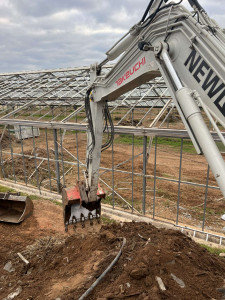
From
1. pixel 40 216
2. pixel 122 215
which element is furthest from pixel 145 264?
pixel 40 216

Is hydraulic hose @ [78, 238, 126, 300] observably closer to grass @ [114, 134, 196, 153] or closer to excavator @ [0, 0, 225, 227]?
excavator @ [0, 0, 225, 227]

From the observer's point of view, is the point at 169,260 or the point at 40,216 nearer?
the point at 169,260

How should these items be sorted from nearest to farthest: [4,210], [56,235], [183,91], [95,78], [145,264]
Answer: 1. [183,91]
2. [145,264]
3. [95,78]
4. [56,235]
5. [4,210]

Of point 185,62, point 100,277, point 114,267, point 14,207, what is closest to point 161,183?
point 14,207

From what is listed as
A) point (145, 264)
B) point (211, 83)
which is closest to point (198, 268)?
point (145, 264)

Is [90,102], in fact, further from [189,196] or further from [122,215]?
[189,196]

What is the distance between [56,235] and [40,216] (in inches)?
68.1

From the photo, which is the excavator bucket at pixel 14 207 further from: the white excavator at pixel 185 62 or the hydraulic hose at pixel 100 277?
the white excavator at pixel 185 62

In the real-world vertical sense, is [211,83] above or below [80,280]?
above

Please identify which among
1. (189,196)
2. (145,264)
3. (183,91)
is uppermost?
(183,91)

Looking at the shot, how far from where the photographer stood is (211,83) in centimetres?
263

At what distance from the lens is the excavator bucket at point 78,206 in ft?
19.2

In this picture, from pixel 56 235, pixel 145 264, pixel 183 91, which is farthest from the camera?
pixel 56 235

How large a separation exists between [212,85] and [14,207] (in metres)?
8.58
